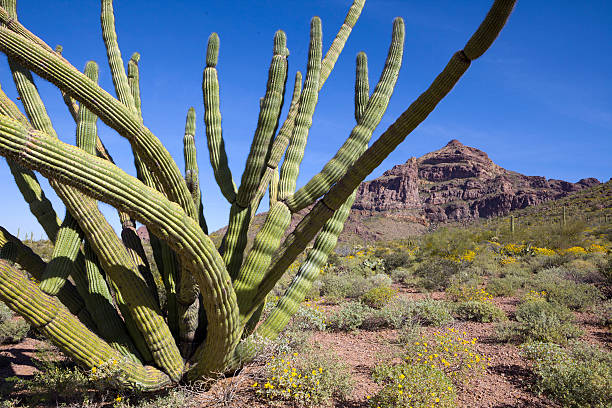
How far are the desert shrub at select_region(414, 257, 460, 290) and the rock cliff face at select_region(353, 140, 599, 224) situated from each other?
68584mm

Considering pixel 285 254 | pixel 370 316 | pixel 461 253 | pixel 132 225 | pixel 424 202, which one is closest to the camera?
pixel 285 254

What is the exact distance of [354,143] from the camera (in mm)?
4875

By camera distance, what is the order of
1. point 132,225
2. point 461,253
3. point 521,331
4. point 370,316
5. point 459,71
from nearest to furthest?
point 459,71 < point 132,225 < point 521,331 < point 370,316 < point 461,253

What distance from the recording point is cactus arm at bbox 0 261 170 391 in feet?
12.4

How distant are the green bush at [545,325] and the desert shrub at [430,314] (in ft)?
4.39

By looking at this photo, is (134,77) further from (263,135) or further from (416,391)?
(416,391)

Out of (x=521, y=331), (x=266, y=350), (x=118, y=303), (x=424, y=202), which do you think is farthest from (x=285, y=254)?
(x=424, y=202)

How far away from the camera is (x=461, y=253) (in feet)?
63.8

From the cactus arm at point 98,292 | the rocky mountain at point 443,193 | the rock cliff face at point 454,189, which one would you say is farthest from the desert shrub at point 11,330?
the rock cliff face at point 454,189

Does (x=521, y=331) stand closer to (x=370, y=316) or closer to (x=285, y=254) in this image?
(x=370, y=316)

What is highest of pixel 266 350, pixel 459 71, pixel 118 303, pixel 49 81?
pixel 459 71

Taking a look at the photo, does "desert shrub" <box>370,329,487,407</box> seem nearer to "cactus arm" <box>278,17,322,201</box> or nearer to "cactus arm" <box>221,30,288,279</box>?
"cactus arm" <box>221,30,288,279</box>

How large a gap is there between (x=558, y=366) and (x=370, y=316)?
143 inches

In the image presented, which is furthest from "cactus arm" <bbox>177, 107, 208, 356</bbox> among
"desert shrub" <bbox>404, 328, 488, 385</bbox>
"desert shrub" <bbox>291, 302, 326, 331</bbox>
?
Result: "desert shrub" <bbox>404, 328, 488, 385</bbox>
